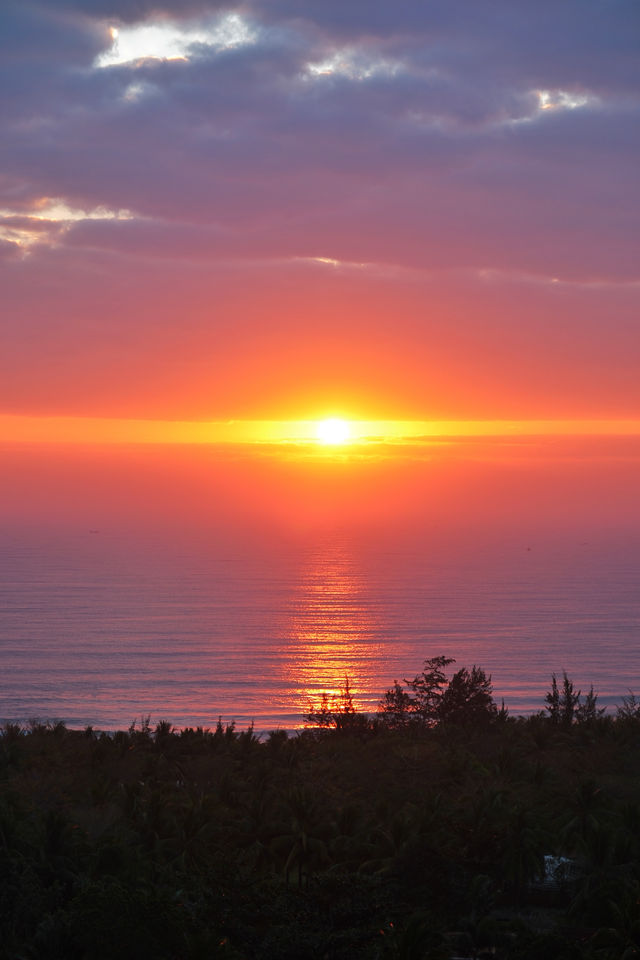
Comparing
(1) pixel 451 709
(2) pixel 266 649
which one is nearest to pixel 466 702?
(1) pixel 451 709

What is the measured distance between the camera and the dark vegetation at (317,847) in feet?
80.6

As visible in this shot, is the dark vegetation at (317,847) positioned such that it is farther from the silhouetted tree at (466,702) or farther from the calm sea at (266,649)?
the calm sea at (266,649)

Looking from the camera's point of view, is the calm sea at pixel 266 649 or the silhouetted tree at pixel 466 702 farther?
the calm sea at pixel 266 649

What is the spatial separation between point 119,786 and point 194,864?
33.7ft

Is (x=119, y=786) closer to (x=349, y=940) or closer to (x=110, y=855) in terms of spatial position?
(x=110, y=855)

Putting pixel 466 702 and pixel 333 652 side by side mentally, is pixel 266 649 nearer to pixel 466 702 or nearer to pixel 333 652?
pixel 333 652

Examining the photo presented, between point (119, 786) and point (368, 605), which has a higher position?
point (368, 605)

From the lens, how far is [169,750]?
49938mm

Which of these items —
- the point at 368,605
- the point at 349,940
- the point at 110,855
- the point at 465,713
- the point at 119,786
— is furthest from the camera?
the point at 368,605

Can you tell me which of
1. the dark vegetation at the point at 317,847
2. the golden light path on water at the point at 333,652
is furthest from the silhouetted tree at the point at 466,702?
the golden light path on water at the point at 333,652

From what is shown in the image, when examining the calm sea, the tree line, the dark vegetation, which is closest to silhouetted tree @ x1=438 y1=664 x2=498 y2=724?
the tree line

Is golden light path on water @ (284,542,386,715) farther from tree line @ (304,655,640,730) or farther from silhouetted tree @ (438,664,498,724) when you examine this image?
silhouetted tree @ (438,664,498,724)

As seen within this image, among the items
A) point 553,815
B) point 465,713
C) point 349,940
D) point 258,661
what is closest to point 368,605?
point 258,661

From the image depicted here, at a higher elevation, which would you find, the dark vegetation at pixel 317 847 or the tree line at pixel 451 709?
the tree line at pixel 451 709
